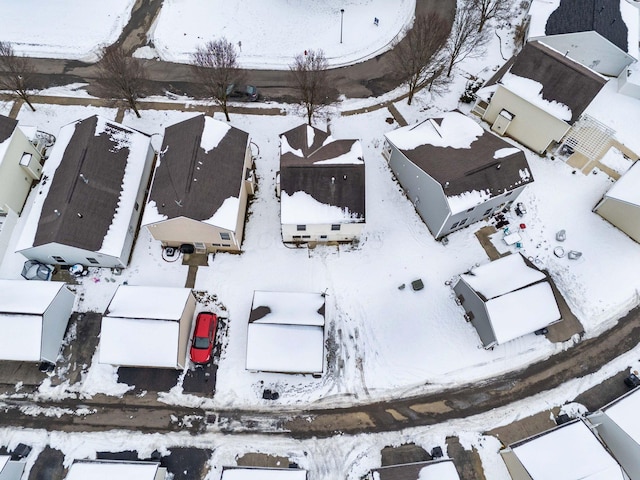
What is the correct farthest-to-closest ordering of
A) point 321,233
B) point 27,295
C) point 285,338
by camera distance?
point 321,233
point 27,295
point 285,338

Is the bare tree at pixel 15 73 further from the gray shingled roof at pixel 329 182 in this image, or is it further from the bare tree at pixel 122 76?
the gray shingled roof at pixel 329 182

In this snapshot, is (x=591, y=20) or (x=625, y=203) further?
(x=591, y=20)

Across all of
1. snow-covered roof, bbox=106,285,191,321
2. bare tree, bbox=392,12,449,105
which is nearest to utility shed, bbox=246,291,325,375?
snow-covered roof, bbox=106,285,191,321

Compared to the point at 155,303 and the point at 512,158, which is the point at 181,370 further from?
the point at 512,158

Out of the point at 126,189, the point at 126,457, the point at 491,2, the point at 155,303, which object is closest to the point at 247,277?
the point at 155,303

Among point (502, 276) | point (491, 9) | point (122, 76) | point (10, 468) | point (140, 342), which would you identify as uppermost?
point (491, 9)

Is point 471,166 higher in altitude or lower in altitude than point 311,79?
lower

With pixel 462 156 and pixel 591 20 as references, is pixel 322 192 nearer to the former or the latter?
pixel 462 156

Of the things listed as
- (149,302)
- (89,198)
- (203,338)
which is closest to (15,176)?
(89,198)
